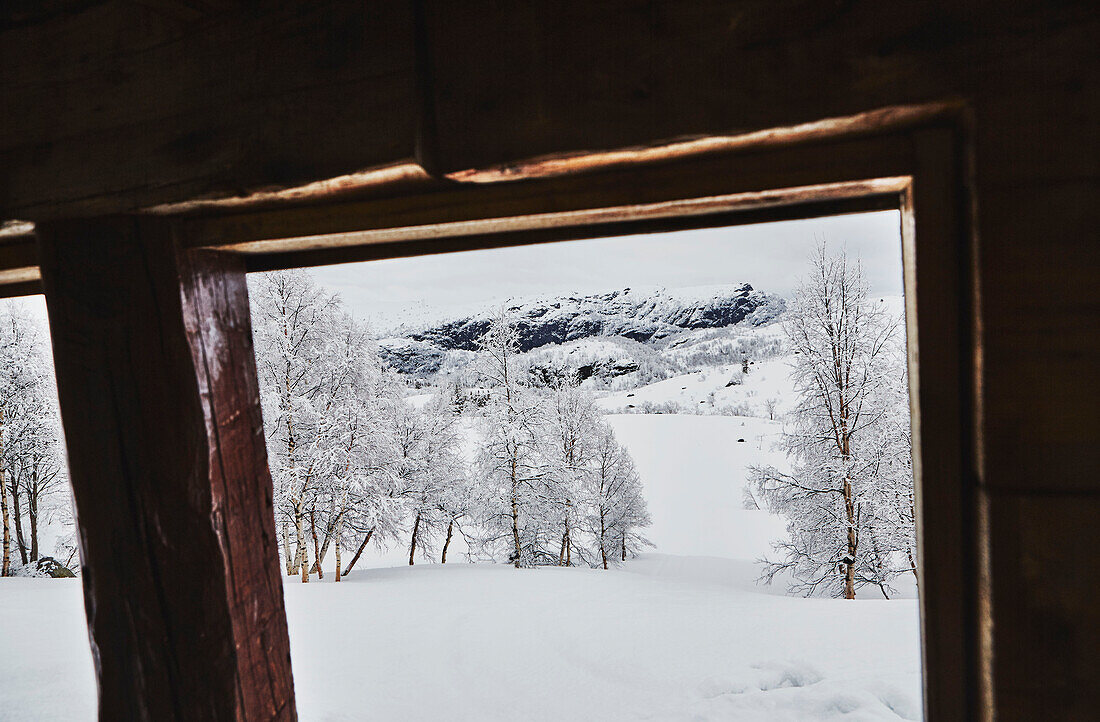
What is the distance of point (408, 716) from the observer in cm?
171

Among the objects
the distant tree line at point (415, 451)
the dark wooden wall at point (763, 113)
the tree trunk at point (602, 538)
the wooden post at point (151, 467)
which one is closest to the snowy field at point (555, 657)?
the wooden post at point (151, 467)

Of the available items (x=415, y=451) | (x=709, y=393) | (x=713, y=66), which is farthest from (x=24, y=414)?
(x=709, y=393)

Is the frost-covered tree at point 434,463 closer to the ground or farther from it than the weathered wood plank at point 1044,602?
closer to the ground

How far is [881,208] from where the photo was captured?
2.42 ft

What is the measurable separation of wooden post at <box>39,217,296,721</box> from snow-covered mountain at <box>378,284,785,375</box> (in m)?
20.8

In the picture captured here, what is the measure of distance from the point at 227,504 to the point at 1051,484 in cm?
106

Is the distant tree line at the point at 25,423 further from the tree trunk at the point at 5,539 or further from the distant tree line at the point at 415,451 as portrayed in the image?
the distant tree line at the point at 415,451

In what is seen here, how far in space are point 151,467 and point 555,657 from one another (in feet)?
6.54

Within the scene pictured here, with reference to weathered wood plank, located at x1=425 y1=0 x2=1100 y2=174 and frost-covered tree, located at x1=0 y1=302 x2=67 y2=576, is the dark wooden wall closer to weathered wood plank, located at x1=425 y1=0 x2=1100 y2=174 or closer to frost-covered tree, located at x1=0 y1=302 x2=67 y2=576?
weathered wood plank, located at x1=425 y1=0 x2=1100 y2=174

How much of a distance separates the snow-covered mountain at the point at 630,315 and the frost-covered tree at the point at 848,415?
15059 mm

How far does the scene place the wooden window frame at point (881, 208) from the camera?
1.88 feet

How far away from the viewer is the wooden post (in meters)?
0.82

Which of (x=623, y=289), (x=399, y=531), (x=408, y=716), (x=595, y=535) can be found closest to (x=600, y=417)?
(x=595, y=535)

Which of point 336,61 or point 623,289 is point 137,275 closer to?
point 336,61
